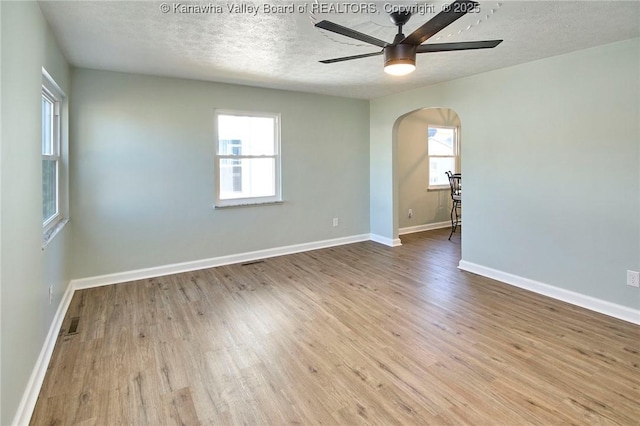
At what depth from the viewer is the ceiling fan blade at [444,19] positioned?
162 cm

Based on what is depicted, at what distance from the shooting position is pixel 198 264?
4512mm

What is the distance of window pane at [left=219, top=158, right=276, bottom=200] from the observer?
185 inches

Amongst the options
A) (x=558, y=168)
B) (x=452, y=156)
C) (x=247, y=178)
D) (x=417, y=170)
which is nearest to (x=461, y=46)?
(x=558, y=168)

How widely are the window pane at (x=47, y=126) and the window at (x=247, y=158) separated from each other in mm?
1736

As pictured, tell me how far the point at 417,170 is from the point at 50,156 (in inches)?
216

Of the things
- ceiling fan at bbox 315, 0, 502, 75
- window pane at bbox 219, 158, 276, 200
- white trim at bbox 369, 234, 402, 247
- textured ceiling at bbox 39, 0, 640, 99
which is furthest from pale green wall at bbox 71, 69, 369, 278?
ceiling fan at bbox 315, 0, 502, 75

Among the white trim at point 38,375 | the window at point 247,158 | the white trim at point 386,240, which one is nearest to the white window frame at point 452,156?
the white trim at point 386,240

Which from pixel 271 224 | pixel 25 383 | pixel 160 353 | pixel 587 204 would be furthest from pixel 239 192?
pixel 587 204

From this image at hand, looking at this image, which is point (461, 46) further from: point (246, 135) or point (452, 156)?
point (452, 156)

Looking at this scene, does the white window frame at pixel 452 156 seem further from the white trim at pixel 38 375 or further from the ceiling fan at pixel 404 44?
the white trim at pixel 38 375

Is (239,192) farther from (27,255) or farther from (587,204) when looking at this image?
(587,204)

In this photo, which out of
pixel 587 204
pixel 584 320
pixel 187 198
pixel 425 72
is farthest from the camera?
pixel 187 198

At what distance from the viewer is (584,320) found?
2973 mm

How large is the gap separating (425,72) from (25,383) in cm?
423
